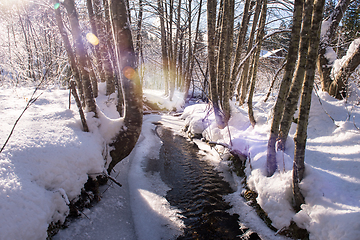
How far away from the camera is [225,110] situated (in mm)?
6648

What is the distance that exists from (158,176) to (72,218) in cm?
225

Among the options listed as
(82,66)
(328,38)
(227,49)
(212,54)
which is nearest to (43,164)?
(82,66)

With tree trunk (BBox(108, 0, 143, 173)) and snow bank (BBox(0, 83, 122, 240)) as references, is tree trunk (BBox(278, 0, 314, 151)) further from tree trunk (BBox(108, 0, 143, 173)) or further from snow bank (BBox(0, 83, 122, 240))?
snow bank (BBox(0, 83, 122, 240))

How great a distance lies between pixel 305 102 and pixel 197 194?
2892 mm

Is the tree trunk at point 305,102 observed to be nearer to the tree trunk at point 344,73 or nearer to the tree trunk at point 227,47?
the tree trunk at point 344,73

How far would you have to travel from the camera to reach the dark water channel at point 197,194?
2.99m

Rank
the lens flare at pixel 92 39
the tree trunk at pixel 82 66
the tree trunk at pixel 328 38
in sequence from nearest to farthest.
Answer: the tree trunk at pixel 82 66, the tree trunk at pixel 328 38, the lens flare at pixel 92 39

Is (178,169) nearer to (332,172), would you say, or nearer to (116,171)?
(116,171)

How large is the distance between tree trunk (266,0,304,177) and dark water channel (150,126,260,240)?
1269 millimetres

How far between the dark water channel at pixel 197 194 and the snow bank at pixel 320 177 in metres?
0.35

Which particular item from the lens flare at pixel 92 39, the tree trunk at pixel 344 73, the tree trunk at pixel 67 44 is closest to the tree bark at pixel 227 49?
the tree trunk at pixel 344 73

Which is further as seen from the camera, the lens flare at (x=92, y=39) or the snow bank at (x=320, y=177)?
the lens flare at (x=92, y=39)

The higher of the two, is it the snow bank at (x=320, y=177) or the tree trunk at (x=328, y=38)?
the tree trunk at (x=328, y=38)

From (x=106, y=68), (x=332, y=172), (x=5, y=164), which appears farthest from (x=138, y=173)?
(x=106, y=68)
